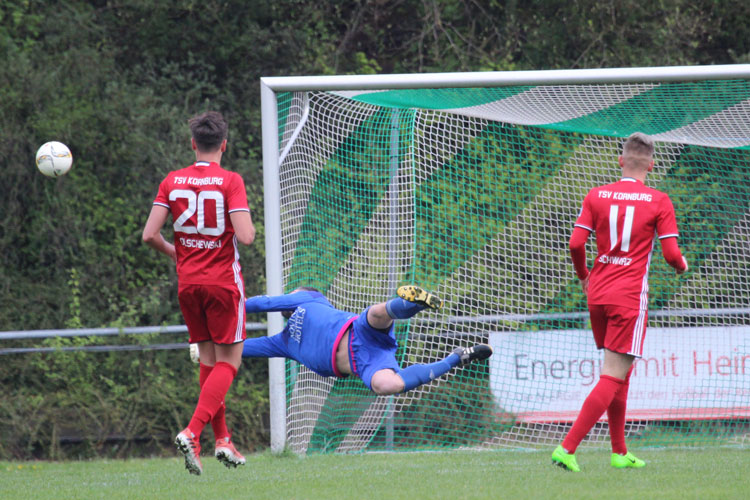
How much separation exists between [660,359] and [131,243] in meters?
6.71

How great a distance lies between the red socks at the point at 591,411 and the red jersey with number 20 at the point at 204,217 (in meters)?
1.98

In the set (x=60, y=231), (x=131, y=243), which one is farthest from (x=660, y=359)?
(x=60, y=231)

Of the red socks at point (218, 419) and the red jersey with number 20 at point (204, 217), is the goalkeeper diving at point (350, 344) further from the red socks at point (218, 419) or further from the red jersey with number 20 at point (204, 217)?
the red jersey with number 20 at point (204, 217)

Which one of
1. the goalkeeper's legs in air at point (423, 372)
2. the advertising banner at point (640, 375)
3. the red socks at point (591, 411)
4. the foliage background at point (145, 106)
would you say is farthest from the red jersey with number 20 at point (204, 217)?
the foliage background at point (145, 106)

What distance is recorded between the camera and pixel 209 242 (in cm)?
493

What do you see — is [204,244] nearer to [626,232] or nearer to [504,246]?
[626,232]

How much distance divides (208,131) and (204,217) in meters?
0.48

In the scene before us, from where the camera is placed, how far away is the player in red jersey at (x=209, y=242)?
489 cm

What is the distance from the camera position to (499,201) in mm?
8484

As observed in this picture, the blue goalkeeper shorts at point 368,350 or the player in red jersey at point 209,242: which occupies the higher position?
the player in red jersey at point 209,242

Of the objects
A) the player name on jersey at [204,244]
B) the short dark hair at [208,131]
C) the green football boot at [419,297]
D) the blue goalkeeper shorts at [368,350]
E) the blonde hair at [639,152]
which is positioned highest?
the short dark hair at [208,131]

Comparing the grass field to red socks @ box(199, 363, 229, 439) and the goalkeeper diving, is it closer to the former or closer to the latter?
red socks @ box(199, 363, 229, 439)

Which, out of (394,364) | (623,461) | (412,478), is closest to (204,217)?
Answer: (394,364)

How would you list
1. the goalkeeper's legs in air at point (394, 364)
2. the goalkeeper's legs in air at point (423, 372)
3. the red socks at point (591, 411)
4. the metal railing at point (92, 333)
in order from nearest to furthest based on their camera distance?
the red socks at point (591, 411), the goalkeeper's legs in air at point (394, 364), the goalkeeper's legs in air at point (423, 372), the metal railing at point (92, 333)
